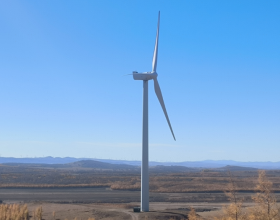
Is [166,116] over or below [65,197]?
over

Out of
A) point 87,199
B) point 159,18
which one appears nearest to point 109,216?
point 87,199

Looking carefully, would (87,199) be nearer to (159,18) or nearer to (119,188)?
(119,188)

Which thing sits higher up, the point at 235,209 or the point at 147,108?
the point at 147,108

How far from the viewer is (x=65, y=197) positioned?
192ft

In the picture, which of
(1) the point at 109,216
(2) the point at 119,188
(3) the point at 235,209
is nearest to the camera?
(3) the point at 235,209

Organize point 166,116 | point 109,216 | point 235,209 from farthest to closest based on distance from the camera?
point 166,116 → point 109,216 → point 235,209

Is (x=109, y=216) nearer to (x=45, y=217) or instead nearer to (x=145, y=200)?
(x=145, y=200)

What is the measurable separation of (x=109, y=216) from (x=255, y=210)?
54.3ft

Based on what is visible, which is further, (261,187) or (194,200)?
(194,200)

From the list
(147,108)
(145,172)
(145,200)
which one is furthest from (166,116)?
(145,200)

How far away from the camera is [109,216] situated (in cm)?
3466

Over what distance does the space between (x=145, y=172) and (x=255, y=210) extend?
14608 mm

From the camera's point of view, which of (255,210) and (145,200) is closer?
(255,210)

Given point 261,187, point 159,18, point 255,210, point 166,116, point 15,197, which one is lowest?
point 15,197
